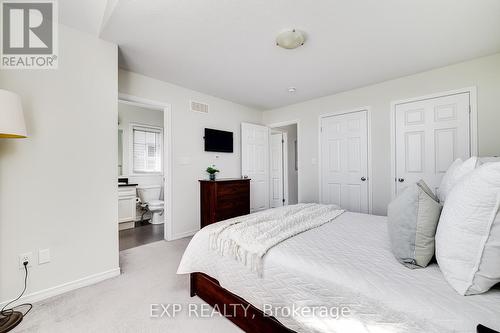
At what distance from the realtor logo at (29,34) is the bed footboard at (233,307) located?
2.30 m

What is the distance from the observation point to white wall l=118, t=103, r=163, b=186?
4.52 m

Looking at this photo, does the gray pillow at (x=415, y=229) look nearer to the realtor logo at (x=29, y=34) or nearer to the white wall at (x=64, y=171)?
the white wall at (x=64, y=171)

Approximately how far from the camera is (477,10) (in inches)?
71.9

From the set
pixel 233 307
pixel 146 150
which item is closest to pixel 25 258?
pixel 233 307

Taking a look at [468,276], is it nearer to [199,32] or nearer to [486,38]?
[199,32]

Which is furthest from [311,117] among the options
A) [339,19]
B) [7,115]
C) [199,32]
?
[7,115]

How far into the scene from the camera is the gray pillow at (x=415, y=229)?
1067mm

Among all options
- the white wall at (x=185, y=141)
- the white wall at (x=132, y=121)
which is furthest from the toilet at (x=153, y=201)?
the white wall at (x=185, y=141)

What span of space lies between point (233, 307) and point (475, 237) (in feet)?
4.61

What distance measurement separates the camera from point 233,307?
59.8 inches

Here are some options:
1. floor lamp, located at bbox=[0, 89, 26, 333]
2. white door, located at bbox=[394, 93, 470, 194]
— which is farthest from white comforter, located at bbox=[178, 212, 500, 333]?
white door, located at bbox=[394, 93, 470, 194]

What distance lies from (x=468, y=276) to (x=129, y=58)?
3404 mm

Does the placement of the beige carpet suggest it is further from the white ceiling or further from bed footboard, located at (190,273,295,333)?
the white ceiling

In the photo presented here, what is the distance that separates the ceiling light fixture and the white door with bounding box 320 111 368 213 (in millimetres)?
1969
